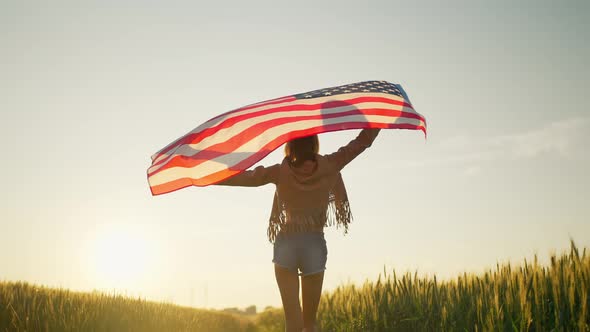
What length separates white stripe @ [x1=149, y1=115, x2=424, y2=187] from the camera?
5137 mm

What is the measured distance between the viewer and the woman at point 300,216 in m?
4.72

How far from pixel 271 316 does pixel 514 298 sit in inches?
344

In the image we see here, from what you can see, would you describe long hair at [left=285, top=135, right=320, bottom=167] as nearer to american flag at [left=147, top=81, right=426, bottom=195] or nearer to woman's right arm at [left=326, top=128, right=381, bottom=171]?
american flag at [left=147, top=81, right=426, bottom=195]

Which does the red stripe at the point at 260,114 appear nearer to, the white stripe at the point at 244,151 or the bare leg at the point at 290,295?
the white stripe at the point at 244,151

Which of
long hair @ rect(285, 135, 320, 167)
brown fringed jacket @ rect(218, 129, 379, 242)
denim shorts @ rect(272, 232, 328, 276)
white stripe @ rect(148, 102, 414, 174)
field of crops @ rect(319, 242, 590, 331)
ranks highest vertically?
white stripe @ rect(148, 102, 414, 174)

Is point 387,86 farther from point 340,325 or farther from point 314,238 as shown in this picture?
point 340,325

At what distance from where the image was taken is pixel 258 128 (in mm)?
5488

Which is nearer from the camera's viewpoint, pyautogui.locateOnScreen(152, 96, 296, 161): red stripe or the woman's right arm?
the woman's right arm

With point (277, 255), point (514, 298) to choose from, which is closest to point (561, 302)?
point (514, 298)

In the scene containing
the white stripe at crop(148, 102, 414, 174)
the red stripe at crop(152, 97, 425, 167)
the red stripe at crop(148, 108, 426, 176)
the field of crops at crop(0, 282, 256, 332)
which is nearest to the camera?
the red stripe at crop(148, 108, 426, 176)

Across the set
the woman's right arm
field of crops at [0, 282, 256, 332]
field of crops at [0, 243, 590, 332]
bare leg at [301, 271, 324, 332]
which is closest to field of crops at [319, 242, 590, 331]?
field of crops at [0, 243, 590, 332]

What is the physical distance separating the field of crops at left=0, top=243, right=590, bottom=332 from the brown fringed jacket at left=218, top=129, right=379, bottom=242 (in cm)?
191

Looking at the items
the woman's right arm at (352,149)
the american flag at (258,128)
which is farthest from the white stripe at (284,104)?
the woman's right arm at (352,149)

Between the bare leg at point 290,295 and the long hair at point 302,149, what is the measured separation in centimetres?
104
